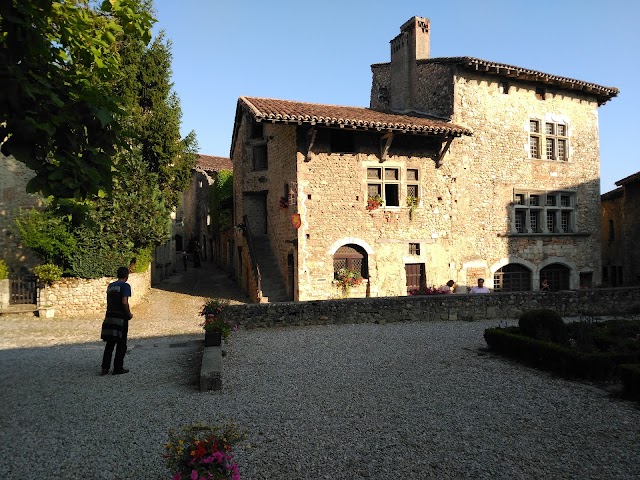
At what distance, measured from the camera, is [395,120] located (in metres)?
17.1

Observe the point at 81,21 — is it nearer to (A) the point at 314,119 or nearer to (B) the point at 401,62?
(A) the point at 314,119

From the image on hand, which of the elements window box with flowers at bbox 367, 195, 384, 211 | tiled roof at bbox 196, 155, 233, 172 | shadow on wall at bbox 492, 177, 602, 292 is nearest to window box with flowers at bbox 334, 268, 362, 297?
window box with flowers at bbox 367, 195, 384, 211

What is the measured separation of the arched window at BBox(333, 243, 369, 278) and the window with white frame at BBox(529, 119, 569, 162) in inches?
377

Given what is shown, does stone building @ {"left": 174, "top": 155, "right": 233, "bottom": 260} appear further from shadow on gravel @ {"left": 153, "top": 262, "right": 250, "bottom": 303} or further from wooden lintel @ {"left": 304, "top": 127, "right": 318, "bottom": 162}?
wooden lintel @ {"left": 304, "top": 127, "right": 318, "bottom": 162}

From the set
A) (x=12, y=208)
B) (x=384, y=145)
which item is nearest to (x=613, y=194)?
(x=384, y=145)

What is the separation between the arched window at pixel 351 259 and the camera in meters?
16.6

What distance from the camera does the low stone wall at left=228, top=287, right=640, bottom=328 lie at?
11982 millimetres

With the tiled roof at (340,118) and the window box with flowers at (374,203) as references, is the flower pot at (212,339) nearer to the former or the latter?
the tiled roof at (340,118)

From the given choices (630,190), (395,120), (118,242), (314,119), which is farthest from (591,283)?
(118,242)

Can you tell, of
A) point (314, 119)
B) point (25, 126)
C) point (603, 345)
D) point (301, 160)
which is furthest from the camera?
point (301, 160)

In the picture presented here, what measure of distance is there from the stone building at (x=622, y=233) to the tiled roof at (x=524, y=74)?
181 inches

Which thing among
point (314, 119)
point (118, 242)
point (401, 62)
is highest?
point (401, 62)

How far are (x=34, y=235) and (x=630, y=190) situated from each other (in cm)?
2695

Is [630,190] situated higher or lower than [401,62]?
lower
